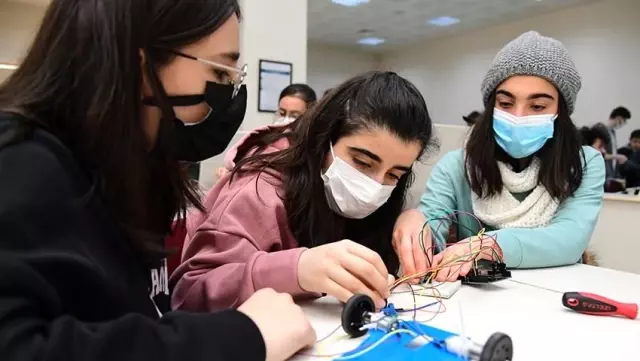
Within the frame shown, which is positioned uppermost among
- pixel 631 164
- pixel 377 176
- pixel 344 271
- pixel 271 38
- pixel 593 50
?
pixel 593 50

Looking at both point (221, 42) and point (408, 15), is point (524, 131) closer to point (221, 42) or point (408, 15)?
point (221, 42)

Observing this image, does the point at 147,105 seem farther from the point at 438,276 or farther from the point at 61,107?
the point at 438,276

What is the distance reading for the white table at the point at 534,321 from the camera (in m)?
0.68

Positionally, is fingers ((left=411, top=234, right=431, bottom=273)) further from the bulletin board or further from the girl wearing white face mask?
the bulletin board

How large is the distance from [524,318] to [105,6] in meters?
0.73

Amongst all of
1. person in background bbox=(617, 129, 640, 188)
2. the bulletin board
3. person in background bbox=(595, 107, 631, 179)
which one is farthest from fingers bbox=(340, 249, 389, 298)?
person in background bbox=(595, 107, 631, 179)

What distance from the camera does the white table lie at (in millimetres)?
683

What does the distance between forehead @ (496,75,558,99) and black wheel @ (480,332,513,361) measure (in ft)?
3.15

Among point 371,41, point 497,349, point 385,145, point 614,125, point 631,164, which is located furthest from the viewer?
point 371,41

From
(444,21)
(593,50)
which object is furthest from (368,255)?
(444,21)

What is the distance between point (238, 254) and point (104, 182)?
1.12ft

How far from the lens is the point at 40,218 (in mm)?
487

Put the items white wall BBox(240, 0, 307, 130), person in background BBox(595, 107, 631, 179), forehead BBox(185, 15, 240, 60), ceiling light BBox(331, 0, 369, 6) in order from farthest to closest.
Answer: ceiling light BBox(331, 0, 369, 6) < person in background BBox(595, 107, 631, 179) < white wall BBox(240, 0, 307, 130) < forehead BBox(185, 15, 240, 60)

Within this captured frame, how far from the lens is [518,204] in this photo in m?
1.42
